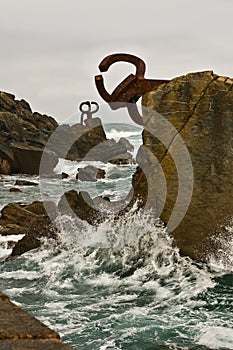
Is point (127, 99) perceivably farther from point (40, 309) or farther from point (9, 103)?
point (9, 103)

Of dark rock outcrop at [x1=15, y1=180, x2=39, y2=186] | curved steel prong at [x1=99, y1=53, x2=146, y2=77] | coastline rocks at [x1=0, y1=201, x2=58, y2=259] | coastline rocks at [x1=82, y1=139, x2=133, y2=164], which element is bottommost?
coastline rocks at [x1=0, y1=201, x2=58, y2=259]

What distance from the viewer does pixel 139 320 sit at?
193 inches

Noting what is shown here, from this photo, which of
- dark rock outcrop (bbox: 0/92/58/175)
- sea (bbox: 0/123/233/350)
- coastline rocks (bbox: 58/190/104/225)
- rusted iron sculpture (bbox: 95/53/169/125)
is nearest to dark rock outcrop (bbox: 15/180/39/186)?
dark rock outcrop (bbox: 0/92/58/175)

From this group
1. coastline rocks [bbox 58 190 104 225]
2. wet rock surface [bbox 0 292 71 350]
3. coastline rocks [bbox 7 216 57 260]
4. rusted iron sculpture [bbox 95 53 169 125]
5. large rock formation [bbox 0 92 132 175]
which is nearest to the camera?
wet rock surface [bbox 0 292 71 350]

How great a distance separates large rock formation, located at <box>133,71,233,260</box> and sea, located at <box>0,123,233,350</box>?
242 mm

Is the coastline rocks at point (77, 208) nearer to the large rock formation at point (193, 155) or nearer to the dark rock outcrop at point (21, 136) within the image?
the large rock formation at point (193, 155)

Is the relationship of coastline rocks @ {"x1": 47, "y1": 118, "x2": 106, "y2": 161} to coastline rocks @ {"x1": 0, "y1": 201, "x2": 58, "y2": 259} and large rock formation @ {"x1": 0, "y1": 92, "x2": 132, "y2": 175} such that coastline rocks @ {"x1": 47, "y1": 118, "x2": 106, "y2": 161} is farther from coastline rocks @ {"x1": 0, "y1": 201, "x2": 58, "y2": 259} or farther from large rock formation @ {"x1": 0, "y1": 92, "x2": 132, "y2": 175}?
coastline rocks @ {"x1": 0, "y1": 201, "x2": 58, "y2": 259}

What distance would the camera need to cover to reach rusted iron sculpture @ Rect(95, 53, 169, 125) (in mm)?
7637

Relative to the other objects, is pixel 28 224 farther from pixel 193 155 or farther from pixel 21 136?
pixel 21 136

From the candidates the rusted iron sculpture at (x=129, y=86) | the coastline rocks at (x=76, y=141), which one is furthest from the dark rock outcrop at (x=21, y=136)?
the rusted iron sculpture at (x=129, y=86)

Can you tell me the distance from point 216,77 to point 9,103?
94.7 feet

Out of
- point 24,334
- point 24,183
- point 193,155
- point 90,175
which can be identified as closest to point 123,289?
point 193,155

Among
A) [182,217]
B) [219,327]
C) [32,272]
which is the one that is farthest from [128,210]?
[219,327]

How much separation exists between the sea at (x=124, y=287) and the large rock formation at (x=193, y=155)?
242mm
